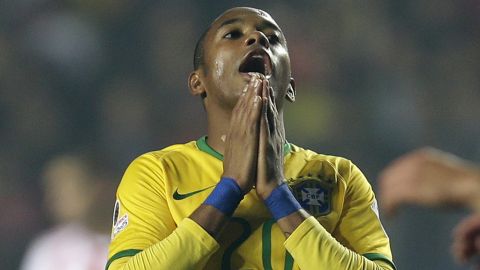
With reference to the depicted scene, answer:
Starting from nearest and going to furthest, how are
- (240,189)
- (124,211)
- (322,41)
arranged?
(240,189)
(124,211)
(322,41)

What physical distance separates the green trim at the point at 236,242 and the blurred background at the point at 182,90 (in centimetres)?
201

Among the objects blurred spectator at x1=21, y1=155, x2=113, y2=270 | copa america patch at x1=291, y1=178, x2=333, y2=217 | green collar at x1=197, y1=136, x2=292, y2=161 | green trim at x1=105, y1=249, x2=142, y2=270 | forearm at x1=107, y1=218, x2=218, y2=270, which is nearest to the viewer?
forearm at x1=107, y1=218, x2=218, y2=270

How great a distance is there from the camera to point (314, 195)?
2.23 meters

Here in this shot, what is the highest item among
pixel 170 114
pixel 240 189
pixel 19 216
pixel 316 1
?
pixel 240 189

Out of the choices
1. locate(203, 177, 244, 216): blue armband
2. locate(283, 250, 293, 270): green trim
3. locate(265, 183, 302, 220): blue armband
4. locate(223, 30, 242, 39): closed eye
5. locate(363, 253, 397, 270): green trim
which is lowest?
locate(363, 253, 397, 270): green trim

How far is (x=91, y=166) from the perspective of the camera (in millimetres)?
4211

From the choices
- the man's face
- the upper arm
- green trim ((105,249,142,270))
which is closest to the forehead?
the man's face

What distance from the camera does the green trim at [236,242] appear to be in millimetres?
2123

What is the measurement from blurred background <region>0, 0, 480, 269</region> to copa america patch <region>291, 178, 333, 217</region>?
1.88 metres

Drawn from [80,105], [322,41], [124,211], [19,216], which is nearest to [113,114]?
[80,105]

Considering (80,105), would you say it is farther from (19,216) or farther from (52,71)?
(19,216)

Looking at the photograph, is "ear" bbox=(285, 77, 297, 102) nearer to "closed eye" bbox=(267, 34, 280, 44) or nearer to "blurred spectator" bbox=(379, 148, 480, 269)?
"closed eye" bbox=(267, 34, 280, 44)

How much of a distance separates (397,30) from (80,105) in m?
1.65

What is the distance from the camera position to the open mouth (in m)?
2.25
